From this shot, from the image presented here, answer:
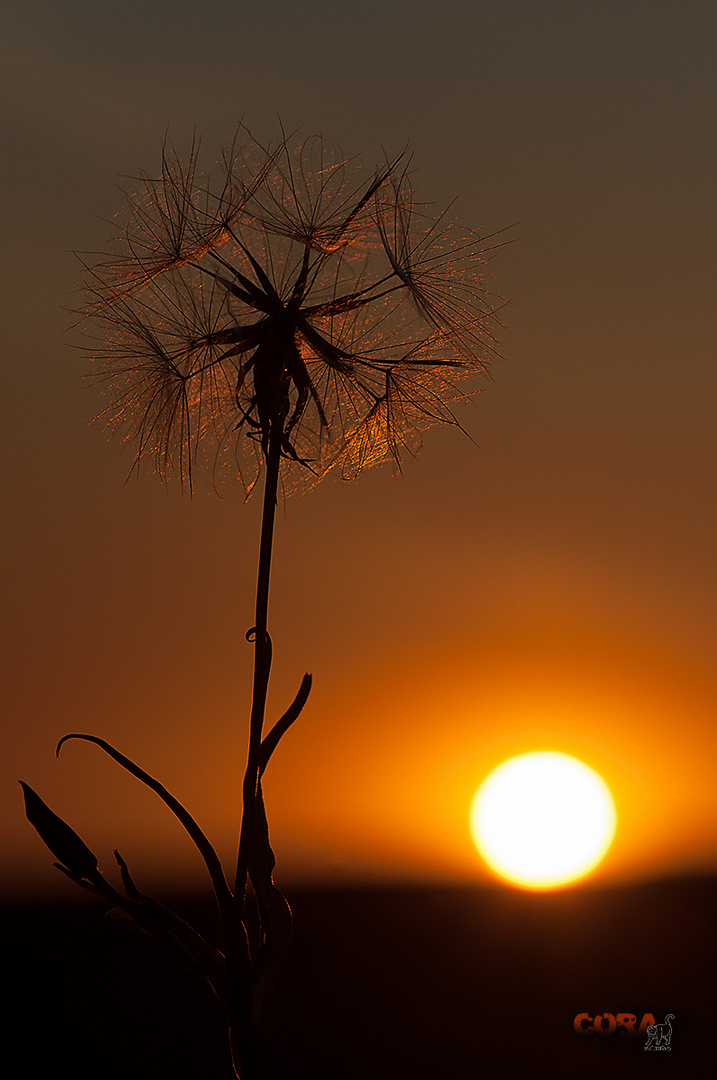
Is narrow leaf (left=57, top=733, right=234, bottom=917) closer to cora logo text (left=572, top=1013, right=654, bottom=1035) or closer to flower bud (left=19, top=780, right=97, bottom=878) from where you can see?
flower bud (left=19, top=780, right=97, bottom=878)

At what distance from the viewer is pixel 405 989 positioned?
15.1 ft

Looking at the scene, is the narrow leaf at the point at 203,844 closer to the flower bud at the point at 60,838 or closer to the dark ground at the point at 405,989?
the flower bud at the point at 60,838

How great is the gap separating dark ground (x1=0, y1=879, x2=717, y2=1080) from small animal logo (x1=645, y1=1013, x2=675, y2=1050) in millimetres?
52

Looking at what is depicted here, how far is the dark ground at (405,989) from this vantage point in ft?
14.5

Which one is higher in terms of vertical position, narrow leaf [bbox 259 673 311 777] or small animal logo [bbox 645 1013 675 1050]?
narrow leaf [bbox 259 673 311 777]

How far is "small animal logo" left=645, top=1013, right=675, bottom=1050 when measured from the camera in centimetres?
413

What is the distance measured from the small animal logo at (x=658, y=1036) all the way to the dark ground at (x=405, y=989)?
0.05 m

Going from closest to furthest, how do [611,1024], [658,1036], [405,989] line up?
[658,1036] → [611,1024] → [405,989]

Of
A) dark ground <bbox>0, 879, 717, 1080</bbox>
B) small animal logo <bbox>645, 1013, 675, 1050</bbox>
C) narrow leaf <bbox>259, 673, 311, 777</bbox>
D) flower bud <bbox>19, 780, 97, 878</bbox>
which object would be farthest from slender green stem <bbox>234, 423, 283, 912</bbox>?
small animal logo <bbox>645, 1013, 675, 1050</bbox>

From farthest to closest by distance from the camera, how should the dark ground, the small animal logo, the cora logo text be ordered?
the dark ground → the cora logo text → the small animal logo

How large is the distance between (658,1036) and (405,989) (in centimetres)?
117


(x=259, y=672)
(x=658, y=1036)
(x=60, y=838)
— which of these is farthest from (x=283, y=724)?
(x=658, y=1036)

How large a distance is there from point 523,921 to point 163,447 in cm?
338

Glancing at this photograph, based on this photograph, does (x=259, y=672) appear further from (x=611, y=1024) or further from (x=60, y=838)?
(x=611, y=1024)
